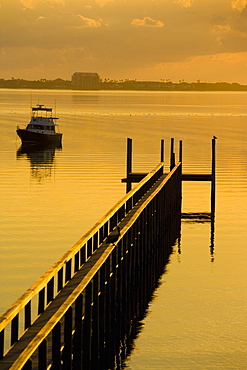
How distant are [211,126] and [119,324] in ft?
433

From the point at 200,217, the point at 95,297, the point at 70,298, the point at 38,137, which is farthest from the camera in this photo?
the point at 38,137

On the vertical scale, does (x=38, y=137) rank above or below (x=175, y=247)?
above

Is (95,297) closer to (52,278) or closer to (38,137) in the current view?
(52,278)

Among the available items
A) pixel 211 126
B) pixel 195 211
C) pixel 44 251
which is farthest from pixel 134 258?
pixel 211 126

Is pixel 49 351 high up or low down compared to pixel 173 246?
up

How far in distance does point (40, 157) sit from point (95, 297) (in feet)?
231

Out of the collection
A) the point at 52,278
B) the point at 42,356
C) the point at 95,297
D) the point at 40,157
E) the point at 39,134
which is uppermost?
the point at 52,278

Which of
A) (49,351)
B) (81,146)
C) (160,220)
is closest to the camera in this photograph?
(49,351)

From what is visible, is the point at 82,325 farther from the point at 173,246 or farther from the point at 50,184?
the point at 50,184

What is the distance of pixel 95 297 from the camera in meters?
17.7

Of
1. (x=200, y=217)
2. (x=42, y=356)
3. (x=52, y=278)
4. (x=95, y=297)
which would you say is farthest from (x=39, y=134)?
(x=42, y=356)

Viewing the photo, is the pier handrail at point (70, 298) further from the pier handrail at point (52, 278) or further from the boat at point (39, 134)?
the boat at point (39, 134)

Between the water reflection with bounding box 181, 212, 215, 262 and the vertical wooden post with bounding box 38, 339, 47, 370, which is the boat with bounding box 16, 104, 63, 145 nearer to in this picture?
the water reflection with bounding box 181, 212, 215, 262

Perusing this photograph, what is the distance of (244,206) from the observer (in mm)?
47719
